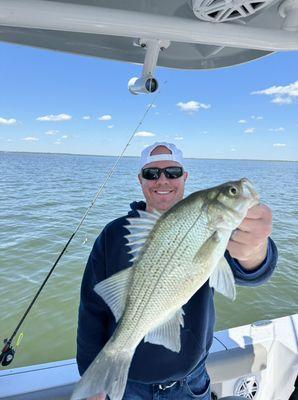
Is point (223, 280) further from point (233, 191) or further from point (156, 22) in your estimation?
point (156, 22)

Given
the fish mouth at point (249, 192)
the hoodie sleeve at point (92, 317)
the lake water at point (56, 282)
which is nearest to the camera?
the fish mouth at point (249, 192)

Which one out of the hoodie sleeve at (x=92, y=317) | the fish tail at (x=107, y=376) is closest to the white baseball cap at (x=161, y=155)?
the hoodie sleeve at (x=92, y=317)

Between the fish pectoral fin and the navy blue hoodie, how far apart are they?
577mm

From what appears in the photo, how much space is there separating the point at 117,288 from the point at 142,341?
66 centimetres

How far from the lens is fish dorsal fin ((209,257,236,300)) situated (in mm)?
1178

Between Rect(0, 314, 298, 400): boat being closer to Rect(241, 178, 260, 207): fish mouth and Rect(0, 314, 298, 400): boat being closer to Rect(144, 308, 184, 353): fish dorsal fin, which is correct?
Rect(144, 308, 184, 353): fish dorsal fin

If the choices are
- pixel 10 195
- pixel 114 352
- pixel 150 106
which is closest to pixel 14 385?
pixel 114 352

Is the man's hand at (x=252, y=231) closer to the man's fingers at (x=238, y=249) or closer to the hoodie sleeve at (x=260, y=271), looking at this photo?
the man's fingers at (x=238, y=249)

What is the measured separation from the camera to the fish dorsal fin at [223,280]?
1178 mm

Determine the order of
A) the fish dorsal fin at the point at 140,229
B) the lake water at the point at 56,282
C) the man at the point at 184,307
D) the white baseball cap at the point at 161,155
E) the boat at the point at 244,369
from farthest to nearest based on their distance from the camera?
the lake water at the point at 56,282 → the boat at the point at 244,369 → the white baseball cap at the point at 161,155 → the man at the point at 184,307 → the fish dorsal fin at the point at 140,229

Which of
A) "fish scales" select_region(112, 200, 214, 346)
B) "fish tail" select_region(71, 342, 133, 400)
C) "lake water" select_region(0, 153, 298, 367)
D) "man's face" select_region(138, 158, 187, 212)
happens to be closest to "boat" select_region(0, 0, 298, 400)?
"man's face" select_region(138, 158, 187, 212)

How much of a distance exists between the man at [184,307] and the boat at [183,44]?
0.48 metres

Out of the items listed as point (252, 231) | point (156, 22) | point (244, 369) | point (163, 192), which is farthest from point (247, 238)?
point (244, 369)

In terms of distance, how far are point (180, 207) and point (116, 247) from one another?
88cm
